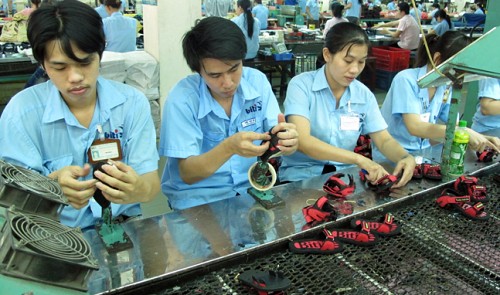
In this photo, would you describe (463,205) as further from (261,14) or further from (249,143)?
(261,14)

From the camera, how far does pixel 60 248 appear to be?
79 centimetres

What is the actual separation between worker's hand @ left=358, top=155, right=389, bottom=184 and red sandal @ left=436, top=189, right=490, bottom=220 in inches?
9.4

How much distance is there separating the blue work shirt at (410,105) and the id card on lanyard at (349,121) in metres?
0.35

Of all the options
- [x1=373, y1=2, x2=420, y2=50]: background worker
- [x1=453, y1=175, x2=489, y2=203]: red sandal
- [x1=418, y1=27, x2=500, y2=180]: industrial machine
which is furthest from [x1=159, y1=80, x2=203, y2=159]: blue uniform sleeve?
[x1=373, y1=2, x2=420, y2=50]: background worker

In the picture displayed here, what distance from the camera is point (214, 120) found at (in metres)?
1.93

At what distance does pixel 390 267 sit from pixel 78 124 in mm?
1165

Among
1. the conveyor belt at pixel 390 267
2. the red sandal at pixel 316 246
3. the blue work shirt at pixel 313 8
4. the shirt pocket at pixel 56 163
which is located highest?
the blue work shirt at pixel 313 8

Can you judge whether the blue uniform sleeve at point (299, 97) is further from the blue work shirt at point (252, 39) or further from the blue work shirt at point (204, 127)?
the blue work shirt at point (252, 39)

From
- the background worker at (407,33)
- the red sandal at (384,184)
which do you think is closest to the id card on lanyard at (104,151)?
the red sandal at (384,184)

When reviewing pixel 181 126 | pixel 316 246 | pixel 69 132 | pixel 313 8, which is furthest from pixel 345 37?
pixel 313 8

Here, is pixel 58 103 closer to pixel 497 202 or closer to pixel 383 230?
pixel 383 230

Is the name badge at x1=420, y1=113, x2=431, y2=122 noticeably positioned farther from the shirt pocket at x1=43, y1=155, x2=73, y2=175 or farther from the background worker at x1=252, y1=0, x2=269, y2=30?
the background worker at x1=252, y1=0, x2=269, y2=30

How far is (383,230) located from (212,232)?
1.76ft

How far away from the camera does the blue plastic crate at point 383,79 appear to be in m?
7.28
